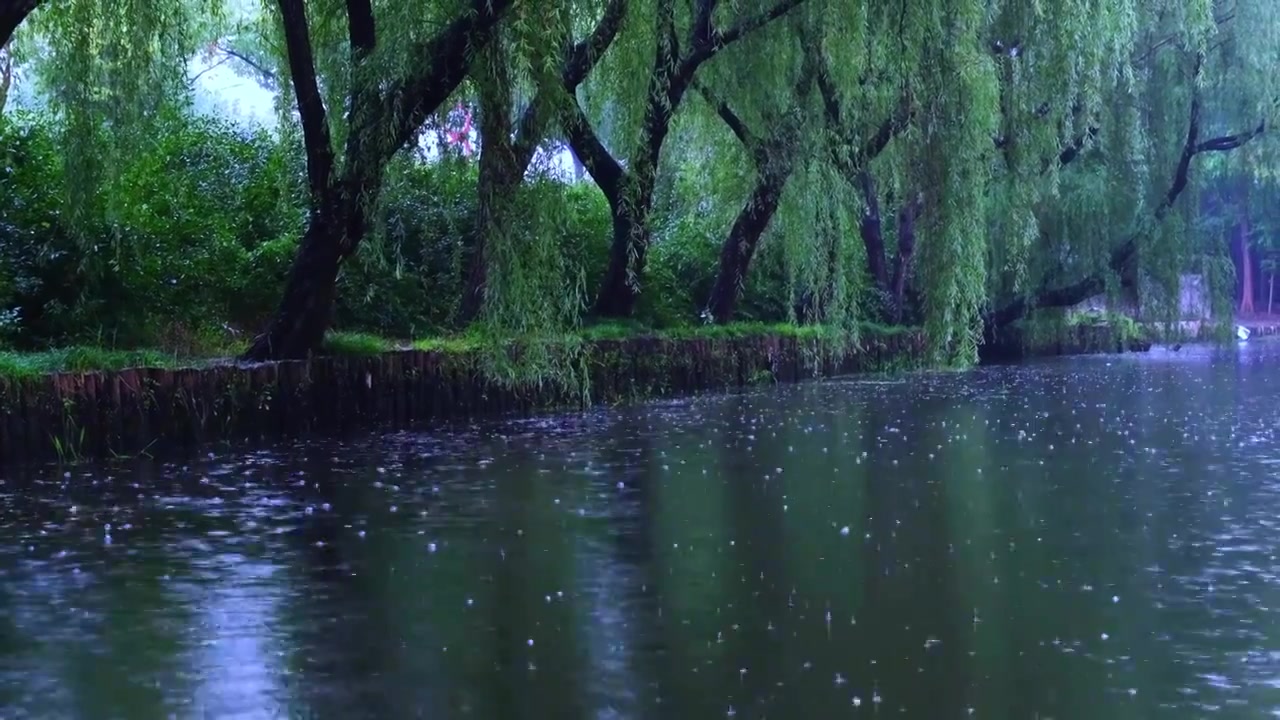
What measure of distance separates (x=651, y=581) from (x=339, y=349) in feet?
28.6

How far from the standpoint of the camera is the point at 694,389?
21.4m

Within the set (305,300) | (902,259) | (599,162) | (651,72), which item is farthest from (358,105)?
(902,259)

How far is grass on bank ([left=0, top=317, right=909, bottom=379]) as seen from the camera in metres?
13.3

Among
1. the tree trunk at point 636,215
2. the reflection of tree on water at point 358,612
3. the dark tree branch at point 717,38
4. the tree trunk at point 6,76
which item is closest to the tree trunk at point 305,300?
the reflection of tree on water at point 358,612

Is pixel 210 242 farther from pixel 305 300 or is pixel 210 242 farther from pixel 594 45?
pixel 594 45

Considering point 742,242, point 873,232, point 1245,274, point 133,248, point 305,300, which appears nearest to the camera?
point 305,300

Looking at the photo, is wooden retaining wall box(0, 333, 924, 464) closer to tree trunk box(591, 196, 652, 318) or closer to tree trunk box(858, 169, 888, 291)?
tree trunk box(591, 196, 652, 318)

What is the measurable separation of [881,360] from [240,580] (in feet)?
61.5

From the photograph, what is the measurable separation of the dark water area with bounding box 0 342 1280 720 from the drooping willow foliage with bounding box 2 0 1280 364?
2.81 m

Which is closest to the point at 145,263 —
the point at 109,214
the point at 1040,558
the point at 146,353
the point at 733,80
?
the point at 109,214

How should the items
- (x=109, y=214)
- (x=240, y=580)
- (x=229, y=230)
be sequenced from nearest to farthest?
(x=240, y=580)
(x=109, y=214)
(x=229, y=230)

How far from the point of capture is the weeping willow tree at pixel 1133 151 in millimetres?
23625

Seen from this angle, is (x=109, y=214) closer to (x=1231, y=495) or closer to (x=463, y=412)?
(x=463, y=412)

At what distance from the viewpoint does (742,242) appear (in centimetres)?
2258
